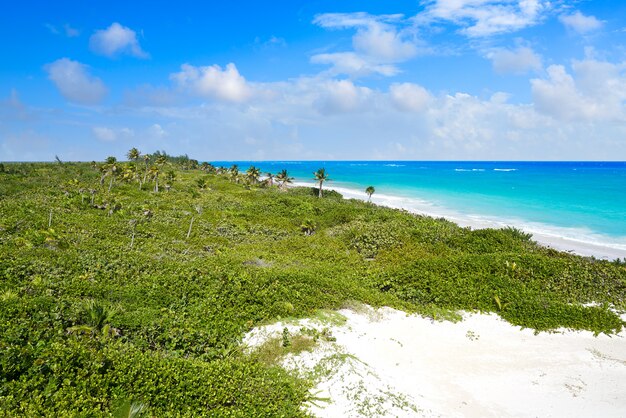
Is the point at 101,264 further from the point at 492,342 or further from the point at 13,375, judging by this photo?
the point at 492,342

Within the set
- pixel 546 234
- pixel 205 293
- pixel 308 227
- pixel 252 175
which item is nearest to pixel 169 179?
pixel 252 175

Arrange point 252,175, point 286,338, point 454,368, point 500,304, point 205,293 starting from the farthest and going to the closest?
point 252,175 < point 500,304 < point 205,293 < point 286,338 < point 454,368

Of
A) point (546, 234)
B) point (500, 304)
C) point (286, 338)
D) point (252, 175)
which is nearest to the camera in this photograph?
point (286, 338)

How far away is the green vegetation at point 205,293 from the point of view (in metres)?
10.8

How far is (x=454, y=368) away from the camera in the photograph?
1478 cm

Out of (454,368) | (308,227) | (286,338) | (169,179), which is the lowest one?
(454,368)

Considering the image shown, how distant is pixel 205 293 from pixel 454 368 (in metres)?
11.8

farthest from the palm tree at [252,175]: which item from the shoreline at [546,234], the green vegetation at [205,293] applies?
the green vegetation at [205,293]

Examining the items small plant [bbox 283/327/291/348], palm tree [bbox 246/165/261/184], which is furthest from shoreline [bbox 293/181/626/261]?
palm tree [bbox 246/165/261/184]

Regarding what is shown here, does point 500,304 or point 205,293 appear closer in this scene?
point 205,293

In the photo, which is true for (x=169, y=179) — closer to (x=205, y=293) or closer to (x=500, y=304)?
(x=205, y=293)

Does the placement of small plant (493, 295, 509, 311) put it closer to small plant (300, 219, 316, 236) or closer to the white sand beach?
the white sand beach

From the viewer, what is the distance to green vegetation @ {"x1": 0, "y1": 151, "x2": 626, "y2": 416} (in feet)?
35.4

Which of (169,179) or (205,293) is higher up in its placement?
(169,179)
